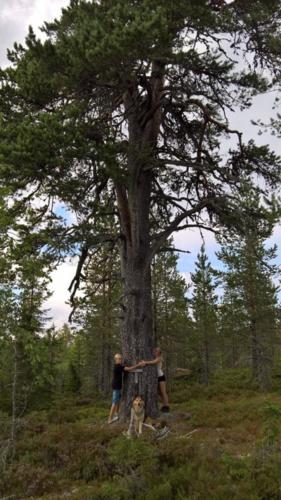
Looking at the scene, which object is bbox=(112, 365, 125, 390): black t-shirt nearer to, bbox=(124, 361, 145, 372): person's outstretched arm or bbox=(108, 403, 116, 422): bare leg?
bbox=(124, 361, 145, 372): person's outstretched arm

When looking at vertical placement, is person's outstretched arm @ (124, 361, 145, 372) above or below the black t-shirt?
above

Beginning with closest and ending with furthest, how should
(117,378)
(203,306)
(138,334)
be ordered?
(117,378)
(138,334)
(203,306)

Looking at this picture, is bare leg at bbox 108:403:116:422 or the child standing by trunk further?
bare leg at bbox 108:403:116:422

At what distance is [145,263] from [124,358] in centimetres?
241

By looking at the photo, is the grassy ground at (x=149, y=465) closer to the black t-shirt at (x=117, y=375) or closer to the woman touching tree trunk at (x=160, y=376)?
the woman touching tree trunk at (x=160, y=376)

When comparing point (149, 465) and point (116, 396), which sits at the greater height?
point (116, 396)

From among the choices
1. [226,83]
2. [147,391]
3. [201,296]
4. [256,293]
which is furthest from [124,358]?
[201,296]

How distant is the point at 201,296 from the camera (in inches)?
1243

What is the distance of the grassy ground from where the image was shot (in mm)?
5645

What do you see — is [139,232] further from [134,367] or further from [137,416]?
[137,416]

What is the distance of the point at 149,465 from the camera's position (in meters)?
6.29

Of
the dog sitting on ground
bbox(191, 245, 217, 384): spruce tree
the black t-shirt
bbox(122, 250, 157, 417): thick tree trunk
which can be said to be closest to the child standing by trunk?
the black t-shirt

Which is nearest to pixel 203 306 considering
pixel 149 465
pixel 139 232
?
pixel 139 232

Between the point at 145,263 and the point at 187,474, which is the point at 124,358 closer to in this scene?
the point at 145,263
